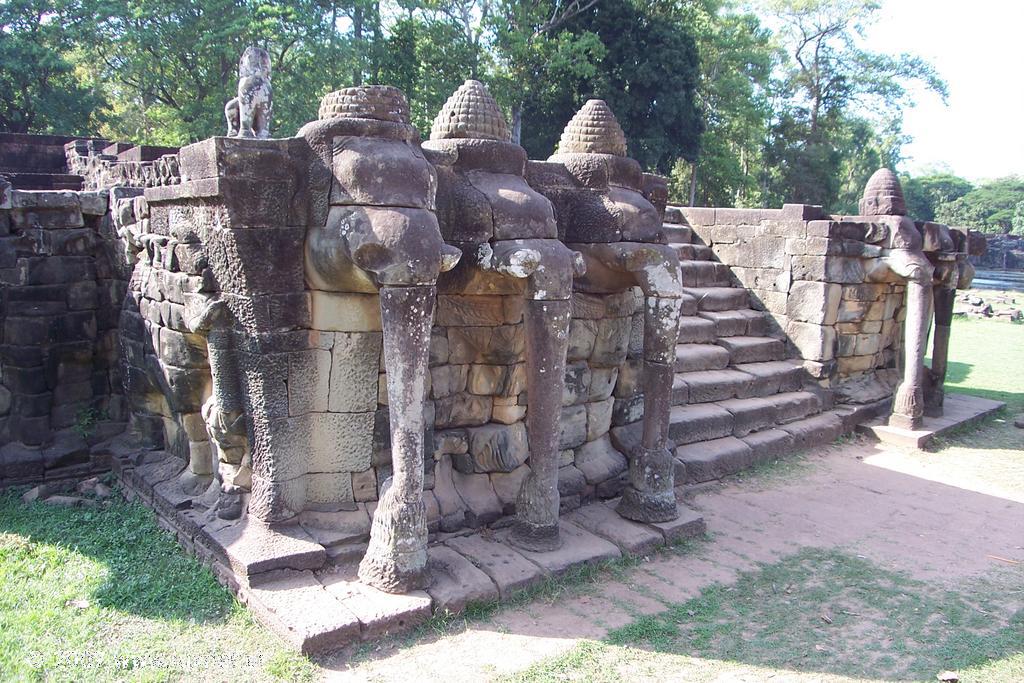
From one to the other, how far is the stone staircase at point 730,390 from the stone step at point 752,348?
0.01m

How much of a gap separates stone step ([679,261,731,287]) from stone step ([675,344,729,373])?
1.24 meters

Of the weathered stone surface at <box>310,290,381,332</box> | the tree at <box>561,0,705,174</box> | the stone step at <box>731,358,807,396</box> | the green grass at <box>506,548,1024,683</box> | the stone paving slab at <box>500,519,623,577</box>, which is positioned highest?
the tree at <box>561,0,705,174</box>

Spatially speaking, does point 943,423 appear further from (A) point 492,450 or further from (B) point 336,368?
(B) point 336,368

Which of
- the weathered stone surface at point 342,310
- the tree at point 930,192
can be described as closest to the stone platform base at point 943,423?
the weathered stone surface at point 342,310

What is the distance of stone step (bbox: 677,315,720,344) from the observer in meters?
7.95

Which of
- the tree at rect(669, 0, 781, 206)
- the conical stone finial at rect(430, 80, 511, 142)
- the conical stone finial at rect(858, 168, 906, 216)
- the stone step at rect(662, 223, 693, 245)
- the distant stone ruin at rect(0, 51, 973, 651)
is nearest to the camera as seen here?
the distant stone ruin at rect(0, 51, 973, 651)

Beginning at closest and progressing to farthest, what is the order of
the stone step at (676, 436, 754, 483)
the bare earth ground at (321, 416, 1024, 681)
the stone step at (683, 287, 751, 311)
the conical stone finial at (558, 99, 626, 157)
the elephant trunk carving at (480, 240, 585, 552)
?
the bare earth ground at (321, 416, 1024, 681)
the elephant trunk carving at (480, 240, 585, 552)
the conical stone finial at (558, 99, 626, 157)
the stone step at (676, 436, 754, 483)
the stone step at (683, 287, 751, 311)

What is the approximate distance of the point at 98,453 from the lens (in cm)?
559

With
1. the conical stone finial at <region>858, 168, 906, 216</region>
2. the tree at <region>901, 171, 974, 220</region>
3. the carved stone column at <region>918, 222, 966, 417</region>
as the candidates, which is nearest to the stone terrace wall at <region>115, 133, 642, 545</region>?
the conical stone finial at <region>858, 168, 906, 216</region>

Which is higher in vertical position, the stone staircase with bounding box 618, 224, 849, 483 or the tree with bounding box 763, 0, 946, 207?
the tree with bounding box 763, 0, 946, 207

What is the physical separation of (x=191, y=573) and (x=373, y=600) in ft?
3.80

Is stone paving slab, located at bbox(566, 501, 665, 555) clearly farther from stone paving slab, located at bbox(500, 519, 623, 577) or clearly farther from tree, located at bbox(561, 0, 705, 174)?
tree, located at bbox(561, 0, 705, 174)

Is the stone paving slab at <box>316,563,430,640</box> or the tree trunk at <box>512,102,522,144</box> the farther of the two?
the tree trunk at <box>512,102,522,144</box>

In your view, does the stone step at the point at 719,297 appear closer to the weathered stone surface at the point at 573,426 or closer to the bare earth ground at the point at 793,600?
the bare earth ground at the point at 793,600
